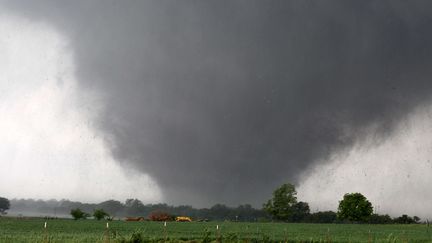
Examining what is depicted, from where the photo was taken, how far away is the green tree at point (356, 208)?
160m

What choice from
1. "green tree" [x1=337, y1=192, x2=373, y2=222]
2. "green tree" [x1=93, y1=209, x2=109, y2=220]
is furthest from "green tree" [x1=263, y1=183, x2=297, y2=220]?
"green tree" [x1=93, y1=209, x2=109, y2=220]

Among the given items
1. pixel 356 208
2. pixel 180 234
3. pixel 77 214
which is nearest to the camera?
pixel 180 234

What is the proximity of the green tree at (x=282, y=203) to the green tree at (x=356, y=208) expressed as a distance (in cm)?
1809

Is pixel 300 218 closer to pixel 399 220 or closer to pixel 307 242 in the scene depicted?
pixel 399 220

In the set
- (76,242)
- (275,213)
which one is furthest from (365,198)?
(76,242)

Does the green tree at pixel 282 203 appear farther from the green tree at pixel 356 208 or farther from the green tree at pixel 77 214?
the green tree at pixel 77 214

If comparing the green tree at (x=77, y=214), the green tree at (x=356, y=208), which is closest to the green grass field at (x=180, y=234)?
the green tree at (x=77, y=214)

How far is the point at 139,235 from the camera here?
76.4 ft

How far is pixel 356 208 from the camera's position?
529ft

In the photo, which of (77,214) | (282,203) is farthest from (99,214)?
(282,203)

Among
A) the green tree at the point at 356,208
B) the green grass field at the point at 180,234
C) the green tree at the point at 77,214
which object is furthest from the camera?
the green tree at the point at 356,208

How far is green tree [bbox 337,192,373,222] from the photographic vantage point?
526 feet

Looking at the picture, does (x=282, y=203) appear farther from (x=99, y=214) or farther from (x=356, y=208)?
(x=99, y=214)

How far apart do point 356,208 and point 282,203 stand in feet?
87.6
